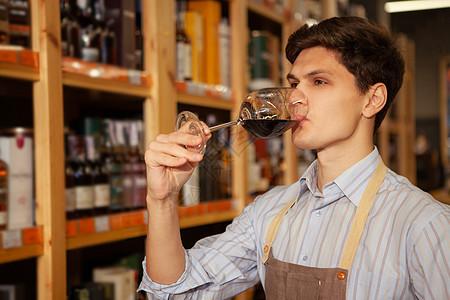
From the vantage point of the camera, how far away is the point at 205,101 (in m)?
2.22

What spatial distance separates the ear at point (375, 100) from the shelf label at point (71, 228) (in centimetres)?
96

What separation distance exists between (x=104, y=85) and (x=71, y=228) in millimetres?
505

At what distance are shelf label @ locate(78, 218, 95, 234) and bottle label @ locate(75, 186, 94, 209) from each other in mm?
84

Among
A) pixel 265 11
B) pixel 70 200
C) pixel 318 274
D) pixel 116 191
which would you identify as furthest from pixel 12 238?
pixel 265 11

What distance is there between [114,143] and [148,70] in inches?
12.5

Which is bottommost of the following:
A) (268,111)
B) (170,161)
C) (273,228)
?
(273,228)

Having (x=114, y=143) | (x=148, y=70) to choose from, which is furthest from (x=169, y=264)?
(x=148, y=70)

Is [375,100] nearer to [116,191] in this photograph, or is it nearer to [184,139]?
[184,139]

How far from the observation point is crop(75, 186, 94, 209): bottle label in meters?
1.69

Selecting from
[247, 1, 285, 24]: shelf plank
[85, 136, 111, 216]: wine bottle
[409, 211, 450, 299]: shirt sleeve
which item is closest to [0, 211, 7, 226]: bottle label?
[85, 136, 111, 216]: wine bottle

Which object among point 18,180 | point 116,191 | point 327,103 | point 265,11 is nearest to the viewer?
point 327,103

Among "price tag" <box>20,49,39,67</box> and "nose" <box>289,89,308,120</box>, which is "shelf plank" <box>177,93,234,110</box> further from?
"nose" <box>289,89,308,120</box>

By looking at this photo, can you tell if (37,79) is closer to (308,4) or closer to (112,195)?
(112,195)

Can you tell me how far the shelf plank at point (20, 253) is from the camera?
53.6 inches
